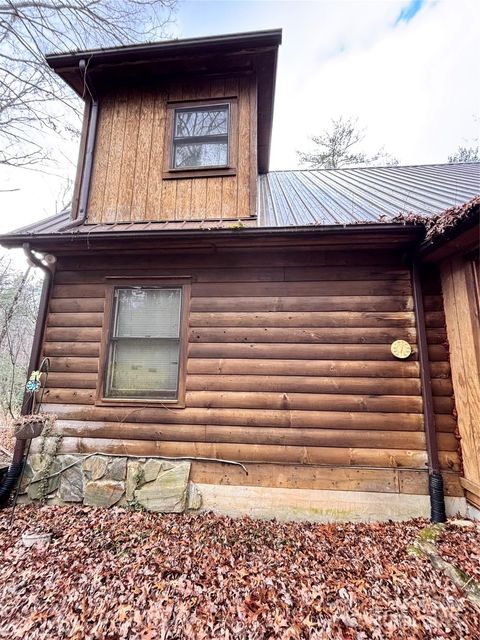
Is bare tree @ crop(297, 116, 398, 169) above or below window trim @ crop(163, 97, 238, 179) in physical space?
above

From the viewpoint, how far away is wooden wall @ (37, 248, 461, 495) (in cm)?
323

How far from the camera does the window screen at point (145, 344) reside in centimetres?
363

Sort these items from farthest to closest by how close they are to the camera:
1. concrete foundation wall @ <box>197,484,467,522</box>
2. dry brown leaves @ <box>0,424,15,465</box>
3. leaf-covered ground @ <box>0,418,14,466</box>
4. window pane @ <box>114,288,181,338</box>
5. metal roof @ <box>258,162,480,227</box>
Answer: dry brown leaves @ <box>0,424,15,465</box>, leaf-covered ground @ <box>0,418,14,466</box>, window pane @ <box>114,288,181,338</box>, metal roof @ <box>258,162,480,227</box>, concrete foundation wall @ <box>197,484,467,522</box>

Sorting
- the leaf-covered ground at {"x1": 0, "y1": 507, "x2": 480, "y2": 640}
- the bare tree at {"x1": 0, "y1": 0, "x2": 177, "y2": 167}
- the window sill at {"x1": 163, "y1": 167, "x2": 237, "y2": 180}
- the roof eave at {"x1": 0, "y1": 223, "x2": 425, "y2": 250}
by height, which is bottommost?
the leaf-covered ground at {"x1": 0, "y1": 507, "x2": 480, "y2": 640}

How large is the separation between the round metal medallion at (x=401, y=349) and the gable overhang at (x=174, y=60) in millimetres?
4225

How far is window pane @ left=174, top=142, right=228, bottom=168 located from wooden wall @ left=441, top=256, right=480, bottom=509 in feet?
10.5

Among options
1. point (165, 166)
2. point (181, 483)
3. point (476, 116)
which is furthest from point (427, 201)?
point (476, 116)

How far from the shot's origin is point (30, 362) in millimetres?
3711

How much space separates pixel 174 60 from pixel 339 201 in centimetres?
308

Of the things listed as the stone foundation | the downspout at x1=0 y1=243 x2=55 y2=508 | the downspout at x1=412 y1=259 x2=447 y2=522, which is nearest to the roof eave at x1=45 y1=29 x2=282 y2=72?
the downspout at x1=0 y1=243 x2=55 y2=508

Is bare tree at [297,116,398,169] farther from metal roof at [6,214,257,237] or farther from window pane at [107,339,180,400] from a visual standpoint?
window pane at [107,339,180,400]

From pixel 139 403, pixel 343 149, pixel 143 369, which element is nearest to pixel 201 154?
pixel 143 369

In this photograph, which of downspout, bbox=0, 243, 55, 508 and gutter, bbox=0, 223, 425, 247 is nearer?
gutter, bbox=0, 223, 425, 247

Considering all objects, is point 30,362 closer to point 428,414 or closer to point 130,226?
point 130,226
